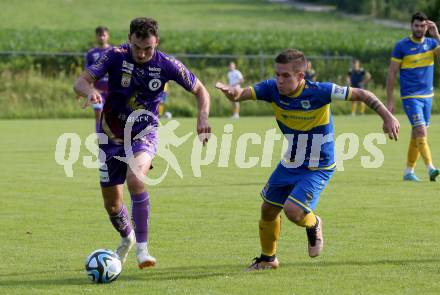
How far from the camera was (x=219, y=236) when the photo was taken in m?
10.3

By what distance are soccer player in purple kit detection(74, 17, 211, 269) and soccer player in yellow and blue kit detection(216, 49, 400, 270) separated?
58cm

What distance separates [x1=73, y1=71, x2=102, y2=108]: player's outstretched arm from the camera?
324 inches

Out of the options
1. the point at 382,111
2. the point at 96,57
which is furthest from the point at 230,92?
the point at 96,57

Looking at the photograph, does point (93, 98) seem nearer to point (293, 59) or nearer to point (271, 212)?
point (293, 59)

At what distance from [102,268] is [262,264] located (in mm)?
1389

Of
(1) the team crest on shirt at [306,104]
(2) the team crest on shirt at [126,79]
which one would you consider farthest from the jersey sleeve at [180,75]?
(1) the team crest on shirt at [306,104]

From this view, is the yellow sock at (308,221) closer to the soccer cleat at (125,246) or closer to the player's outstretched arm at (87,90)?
the soccer cleat at (125,246)

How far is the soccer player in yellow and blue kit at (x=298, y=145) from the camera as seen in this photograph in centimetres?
846

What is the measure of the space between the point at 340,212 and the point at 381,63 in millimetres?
34482

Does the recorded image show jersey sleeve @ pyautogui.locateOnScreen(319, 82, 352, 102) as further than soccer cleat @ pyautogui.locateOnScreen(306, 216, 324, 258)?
No

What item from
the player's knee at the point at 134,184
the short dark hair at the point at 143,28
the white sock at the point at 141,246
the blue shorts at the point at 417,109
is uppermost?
the short dark hair at the point at 143,28

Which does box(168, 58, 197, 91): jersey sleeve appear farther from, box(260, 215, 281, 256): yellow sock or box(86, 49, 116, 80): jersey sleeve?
box(260, 215, 281, 256): yellow sock

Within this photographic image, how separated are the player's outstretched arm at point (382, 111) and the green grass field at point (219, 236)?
1143 mm

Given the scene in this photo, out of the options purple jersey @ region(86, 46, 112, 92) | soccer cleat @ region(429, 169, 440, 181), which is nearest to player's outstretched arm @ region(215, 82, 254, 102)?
soccer cleat @ region(429, 169, 440, 181)
